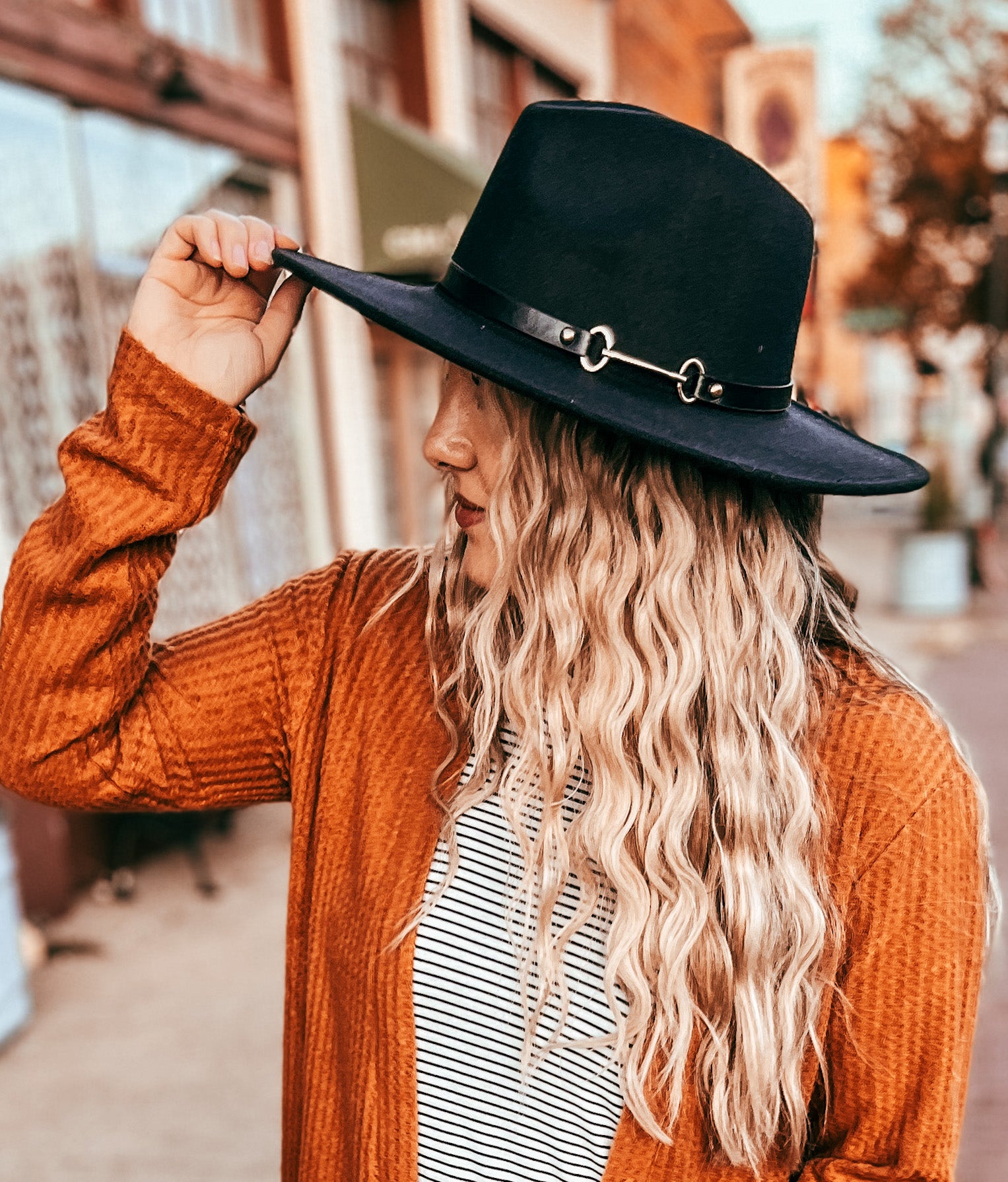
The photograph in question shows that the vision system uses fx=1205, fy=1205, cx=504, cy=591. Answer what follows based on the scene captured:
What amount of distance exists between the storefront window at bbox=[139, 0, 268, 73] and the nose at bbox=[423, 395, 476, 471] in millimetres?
5159

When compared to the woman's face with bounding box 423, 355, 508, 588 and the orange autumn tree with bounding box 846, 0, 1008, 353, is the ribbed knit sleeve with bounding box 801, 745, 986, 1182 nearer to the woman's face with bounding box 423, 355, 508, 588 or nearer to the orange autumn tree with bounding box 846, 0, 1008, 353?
the woman's face with bounding box 423, 355, 508, 588

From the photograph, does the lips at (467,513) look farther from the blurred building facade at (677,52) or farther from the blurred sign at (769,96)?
the blurred building facade at (677,52)

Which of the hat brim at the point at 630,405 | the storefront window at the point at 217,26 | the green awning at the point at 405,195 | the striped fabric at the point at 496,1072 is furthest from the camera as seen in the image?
the green awning at the point at 405,195

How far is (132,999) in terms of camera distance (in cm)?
407

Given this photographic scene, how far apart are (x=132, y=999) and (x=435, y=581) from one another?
318 cm

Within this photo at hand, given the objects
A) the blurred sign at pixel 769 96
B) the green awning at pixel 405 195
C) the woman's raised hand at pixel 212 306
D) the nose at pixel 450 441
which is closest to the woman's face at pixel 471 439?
the nose at pixel 450 441

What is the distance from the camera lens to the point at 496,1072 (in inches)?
51.6

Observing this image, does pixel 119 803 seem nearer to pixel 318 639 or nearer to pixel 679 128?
pixel 318 639

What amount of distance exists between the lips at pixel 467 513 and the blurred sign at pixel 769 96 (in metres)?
6.37

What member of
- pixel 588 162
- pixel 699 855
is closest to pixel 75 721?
pixel 699 855

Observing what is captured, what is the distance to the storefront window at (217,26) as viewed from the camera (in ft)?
19.5

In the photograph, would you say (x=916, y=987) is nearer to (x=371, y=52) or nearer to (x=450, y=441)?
(x=450, y=441)

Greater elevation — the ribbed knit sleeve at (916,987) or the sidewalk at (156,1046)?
the ribbed knit sleeve at (916,987)

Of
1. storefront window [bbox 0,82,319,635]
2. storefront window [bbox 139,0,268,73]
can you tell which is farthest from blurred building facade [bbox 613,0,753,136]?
storefront window [bbox 0,82,319,635]
